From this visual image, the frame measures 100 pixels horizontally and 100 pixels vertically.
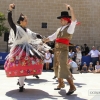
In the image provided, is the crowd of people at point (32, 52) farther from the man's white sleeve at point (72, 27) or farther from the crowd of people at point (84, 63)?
the crowd of people at point (84, 63)

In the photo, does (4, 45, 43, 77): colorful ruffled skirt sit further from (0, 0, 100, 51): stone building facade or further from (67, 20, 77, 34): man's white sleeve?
(0, 0, 100, 51): stone building facade

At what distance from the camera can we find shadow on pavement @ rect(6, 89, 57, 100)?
4.74 m

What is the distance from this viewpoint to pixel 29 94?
16.5ft

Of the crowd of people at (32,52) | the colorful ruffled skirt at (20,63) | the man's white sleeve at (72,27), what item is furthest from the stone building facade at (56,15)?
the man's white sleeve at (72,27)

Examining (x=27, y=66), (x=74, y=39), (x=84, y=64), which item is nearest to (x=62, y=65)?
(x=27, y=66)

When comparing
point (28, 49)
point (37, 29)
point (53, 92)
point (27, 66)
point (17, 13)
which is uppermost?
point (17, 13)

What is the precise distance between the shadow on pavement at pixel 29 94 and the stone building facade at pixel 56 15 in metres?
12.9

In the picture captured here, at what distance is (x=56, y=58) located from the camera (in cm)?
535

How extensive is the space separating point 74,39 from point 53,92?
13.0 meters

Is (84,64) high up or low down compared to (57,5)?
down

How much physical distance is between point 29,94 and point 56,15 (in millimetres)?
13654

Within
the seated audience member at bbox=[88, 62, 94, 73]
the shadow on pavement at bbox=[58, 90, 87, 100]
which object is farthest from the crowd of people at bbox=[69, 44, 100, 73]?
the shadow on pavement at bbox=[58, 90, 87, 100]

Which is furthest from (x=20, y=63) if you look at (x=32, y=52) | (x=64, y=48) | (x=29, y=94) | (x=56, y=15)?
(x=56, y=15)

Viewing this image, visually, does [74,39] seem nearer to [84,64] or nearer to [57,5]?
[57,5]
